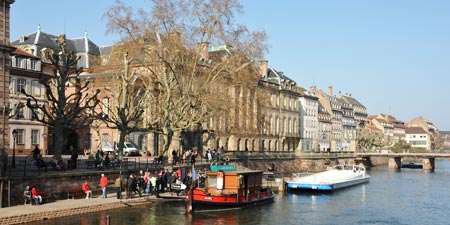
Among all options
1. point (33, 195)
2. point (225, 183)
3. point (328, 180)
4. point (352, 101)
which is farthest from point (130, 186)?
point (352, 101)

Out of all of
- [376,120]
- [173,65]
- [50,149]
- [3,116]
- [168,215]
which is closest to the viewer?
[3,116]

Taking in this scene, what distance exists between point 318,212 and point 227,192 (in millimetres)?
6885

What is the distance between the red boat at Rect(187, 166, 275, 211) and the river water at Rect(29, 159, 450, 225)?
618mm

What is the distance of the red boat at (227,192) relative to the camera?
3531 cm

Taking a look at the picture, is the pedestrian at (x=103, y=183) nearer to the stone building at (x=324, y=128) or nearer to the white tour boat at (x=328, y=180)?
the white tour boat at (x=328, y=180)

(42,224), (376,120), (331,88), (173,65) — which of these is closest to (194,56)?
(173,65)

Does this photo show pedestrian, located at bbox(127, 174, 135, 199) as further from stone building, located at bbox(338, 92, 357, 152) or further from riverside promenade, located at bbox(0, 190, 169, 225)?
stone building, located at bbox(338, 92, 357, 152)

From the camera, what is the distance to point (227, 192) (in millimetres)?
37469

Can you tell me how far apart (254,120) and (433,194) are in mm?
21738

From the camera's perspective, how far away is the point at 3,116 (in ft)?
101

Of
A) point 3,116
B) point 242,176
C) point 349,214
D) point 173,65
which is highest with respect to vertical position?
point 173,65

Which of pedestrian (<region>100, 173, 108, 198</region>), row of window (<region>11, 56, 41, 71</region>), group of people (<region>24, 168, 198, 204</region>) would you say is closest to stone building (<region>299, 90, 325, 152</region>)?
row of window (<region>11, 56, 41, 71</region>)

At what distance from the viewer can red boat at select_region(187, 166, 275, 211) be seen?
35312 mm

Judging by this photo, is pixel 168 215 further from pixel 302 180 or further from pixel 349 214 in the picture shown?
pixel 302 180
